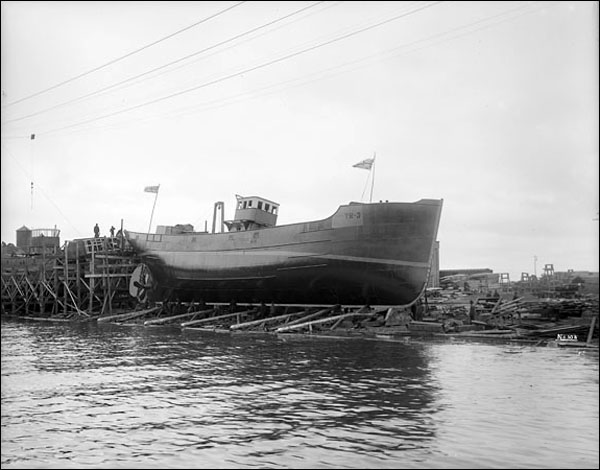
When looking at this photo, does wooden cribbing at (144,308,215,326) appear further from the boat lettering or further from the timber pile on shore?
the timber pile on shore

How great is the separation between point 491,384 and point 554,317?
13.6m

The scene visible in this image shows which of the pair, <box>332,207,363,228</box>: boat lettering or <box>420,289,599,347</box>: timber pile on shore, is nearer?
<box>420,289,599,347</box>: timber pile on shore

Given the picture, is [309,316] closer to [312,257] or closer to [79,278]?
[312,257]

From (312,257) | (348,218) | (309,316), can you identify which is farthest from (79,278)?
(348,218)

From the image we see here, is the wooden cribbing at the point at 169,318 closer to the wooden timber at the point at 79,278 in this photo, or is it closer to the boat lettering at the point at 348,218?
the wooden timber at the point at 79,278

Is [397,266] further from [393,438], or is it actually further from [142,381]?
[393,438]

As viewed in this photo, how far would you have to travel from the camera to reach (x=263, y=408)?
35.3 ft

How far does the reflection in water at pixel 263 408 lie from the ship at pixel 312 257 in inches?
358

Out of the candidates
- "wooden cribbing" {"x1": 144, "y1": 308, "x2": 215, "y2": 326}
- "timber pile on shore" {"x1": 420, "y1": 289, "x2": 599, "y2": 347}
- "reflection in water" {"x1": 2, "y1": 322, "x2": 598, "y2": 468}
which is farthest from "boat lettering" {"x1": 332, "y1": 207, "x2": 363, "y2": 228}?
"wooden cribbing" {"x1": 144, "y1": 308, "x2": 215, "y2": 326}

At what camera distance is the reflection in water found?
7.83 meters

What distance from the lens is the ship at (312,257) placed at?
2878 cm

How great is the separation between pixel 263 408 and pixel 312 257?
19.9 meters

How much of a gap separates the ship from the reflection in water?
911 centimetres

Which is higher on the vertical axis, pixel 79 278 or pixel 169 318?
pixel 79 278
